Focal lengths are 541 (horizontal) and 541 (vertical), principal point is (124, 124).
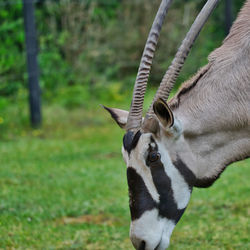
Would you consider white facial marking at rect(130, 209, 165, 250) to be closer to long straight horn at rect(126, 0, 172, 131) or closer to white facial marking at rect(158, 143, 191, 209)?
white facial marking at rect(158, 143, 191, 209)

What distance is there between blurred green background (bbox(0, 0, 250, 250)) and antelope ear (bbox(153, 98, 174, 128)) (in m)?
1.50

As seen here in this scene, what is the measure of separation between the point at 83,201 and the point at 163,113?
9.60ft

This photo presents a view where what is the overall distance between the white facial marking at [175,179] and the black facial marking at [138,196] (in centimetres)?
A: 18

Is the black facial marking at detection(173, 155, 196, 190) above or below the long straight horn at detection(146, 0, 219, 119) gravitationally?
below

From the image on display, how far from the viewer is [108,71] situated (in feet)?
47.9

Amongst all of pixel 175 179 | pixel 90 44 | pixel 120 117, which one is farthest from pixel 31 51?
pixel 175 179

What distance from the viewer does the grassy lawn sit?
487cm

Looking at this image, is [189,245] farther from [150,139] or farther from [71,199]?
[71,199]

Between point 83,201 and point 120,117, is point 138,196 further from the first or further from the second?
point 83,201

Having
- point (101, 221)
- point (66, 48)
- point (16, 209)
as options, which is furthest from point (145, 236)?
point (66, 48)

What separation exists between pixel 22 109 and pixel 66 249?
276 inches

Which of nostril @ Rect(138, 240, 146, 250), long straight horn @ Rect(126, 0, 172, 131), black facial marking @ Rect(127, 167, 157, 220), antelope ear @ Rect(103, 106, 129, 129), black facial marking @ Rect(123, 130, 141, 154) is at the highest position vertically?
long straight horn @ Rect(126, 0, 172, 131)

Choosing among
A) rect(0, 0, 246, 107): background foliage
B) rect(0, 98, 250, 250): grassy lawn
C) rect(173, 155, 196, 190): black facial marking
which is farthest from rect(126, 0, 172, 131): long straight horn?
rect(0, 0, 246, 107): background foliage

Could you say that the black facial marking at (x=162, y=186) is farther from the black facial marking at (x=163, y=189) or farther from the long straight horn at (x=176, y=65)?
the long straight horn at (x=176, y=65)
